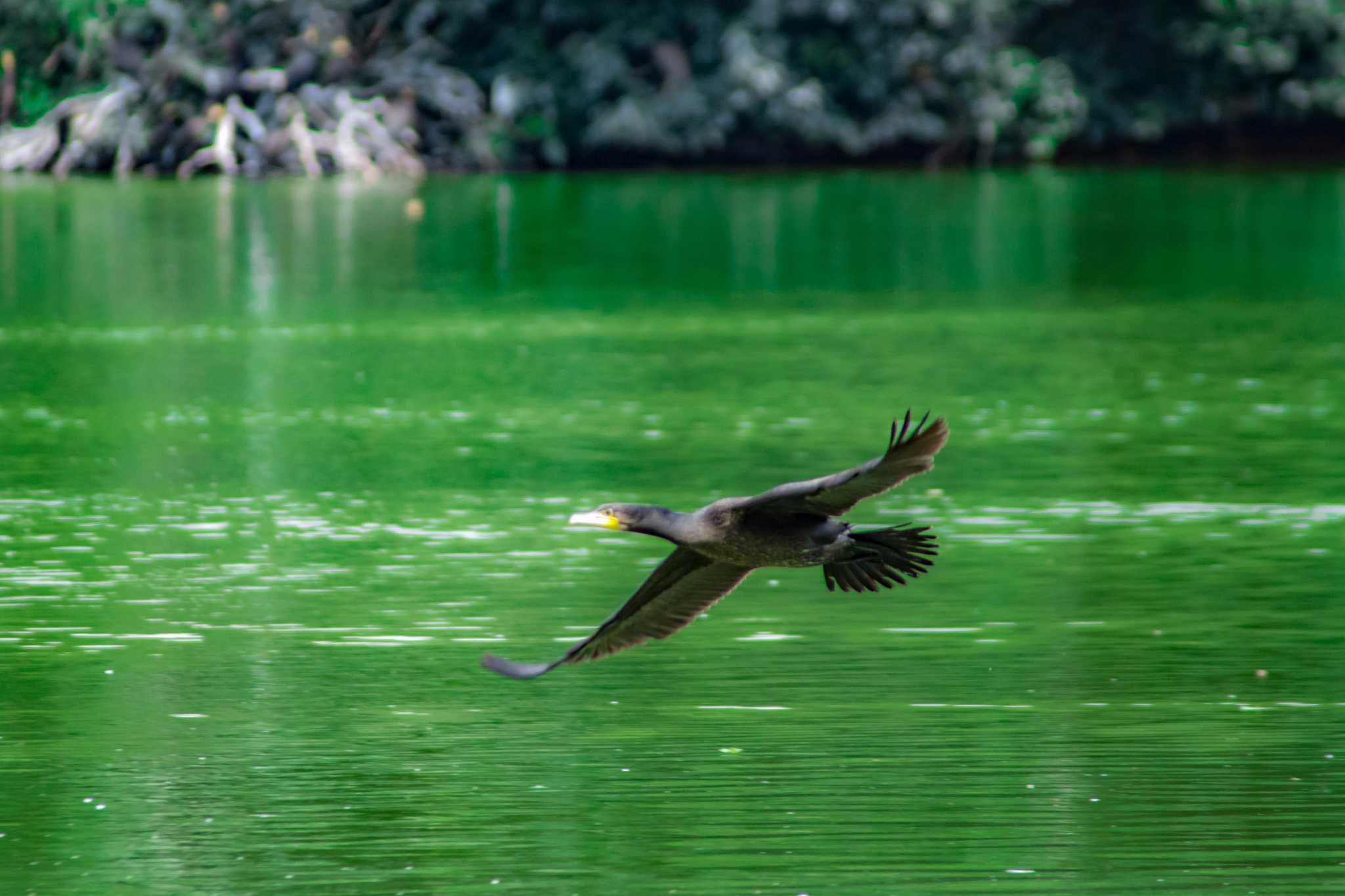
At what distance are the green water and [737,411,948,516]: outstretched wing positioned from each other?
734 mm

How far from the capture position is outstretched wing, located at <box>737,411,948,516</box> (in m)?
5.40

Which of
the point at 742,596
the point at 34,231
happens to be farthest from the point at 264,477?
the point at 34,231

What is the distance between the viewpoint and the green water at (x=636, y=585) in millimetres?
5871

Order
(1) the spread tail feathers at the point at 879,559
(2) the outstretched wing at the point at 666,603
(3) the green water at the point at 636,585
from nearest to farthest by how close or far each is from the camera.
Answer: (3) the green water at the point at 636,585 → (1) the spread tail feathers at the point at 879,559 → (2) the outstretched wing at the point at 666,603

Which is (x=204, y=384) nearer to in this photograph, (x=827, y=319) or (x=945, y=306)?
(x=827, y=319)

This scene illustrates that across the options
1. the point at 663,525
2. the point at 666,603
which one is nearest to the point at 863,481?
the point at 663,525

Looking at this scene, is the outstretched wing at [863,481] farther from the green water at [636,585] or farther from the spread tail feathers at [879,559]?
the green water at [636,585]

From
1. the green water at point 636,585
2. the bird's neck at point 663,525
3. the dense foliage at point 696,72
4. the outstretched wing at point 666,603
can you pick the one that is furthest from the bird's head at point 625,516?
the dense foliage at point 696,72

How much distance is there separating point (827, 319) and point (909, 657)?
11.2 m

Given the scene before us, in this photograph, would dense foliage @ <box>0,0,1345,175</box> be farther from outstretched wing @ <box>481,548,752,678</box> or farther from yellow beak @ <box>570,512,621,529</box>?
yellow beak @ <box>570,512,621,529</box>

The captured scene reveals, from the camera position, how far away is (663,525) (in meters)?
6.08

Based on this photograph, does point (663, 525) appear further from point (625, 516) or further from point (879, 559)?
point (879, 559)

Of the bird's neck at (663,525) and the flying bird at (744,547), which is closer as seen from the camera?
the flying bird at (744,547)

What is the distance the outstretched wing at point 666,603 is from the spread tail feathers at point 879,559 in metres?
0.27
